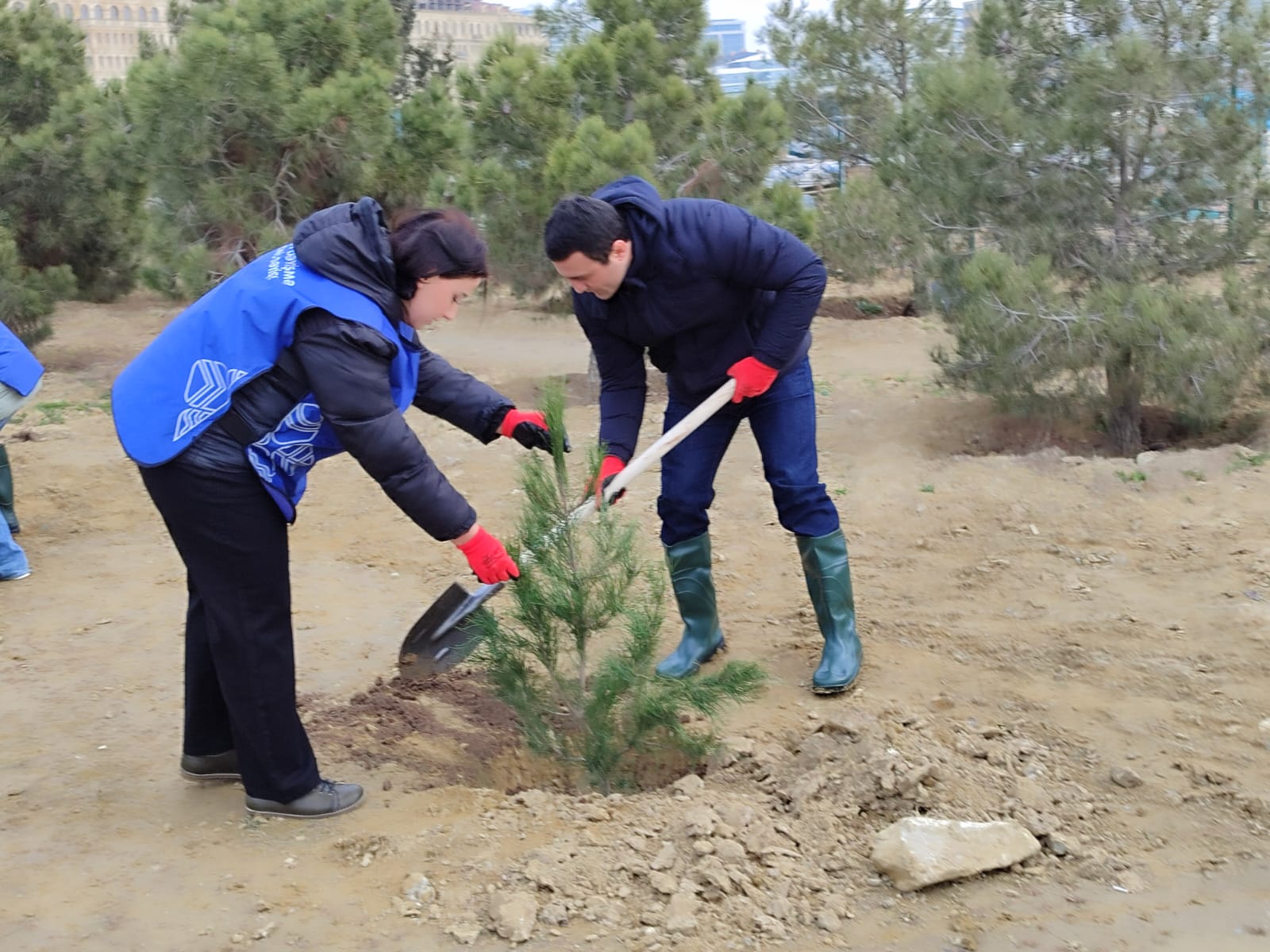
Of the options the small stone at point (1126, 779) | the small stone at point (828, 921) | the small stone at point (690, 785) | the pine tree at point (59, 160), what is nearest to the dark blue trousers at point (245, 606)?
the small stone at point (690, 785)

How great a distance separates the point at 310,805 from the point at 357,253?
140 centimetres

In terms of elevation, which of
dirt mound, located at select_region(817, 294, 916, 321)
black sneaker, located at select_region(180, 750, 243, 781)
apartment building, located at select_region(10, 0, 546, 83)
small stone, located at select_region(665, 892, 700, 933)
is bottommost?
dirt mound, located at select_region(817, 294, 916, 321)

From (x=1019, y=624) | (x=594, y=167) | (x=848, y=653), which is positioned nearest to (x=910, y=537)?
(x=1019, y=624)

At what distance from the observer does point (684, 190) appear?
8.02 m

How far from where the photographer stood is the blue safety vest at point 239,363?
274 cm

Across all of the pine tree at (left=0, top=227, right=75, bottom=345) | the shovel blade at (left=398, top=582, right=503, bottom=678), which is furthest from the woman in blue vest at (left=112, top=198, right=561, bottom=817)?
the pine tree at (left=0, top=227, right=75, bottom=345)

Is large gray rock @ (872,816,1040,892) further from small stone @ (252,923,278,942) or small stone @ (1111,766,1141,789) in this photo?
small stone @ (252,923,278,942)

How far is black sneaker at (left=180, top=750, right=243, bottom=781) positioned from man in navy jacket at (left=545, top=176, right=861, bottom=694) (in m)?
1.25

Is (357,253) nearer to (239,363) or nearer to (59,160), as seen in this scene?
(239,363)

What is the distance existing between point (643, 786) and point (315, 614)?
6.03 feet

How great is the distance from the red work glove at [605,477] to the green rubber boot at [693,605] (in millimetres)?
461

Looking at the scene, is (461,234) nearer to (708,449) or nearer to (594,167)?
(708,449)

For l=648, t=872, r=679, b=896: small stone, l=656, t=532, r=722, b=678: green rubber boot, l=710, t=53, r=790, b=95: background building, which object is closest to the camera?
l=648, t=872, r=679, b=896: small stone

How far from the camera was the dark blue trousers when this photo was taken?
289 cm
